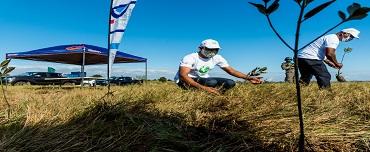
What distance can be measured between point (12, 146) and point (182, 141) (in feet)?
2.69

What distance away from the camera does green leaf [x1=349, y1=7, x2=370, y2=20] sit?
1.32 meters

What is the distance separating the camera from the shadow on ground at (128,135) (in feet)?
6.81

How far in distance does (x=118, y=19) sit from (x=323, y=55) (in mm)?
3115

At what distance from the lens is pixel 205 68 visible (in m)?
5.79

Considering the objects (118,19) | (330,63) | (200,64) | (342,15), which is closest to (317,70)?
(330,63)

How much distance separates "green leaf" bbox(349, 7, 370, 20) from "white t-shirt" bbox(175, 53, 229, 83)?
13.5 ft

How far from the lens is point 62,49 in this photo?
13930 millimetres

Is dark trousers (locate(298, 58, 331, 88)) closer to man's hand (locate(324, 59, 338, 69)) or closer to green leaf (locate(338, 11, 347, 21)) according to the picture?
man's hand (locate(324, 59, 338, 69))

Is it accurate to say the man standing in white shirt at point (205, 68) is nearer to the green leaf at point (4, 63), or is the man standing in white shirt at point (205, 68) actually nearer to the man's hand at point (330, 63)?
the man's hand at point (330, 63)

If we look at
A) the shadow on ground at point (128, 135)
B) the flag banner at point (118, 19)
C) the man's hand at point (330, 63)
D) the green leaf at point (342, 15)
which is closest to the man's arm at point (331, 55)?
the man's hand at point (330, 63)

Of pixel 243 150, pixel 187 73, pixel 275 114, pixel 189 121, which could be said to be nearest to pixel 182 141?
pixel 243 150

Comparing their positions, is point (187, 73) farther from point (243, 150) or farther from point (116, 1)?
point (243, 150)

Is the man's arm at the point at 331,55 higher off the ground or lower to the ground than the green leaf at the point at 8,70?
higher

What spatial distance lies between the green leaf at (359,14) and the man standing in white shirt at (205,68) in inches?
152
